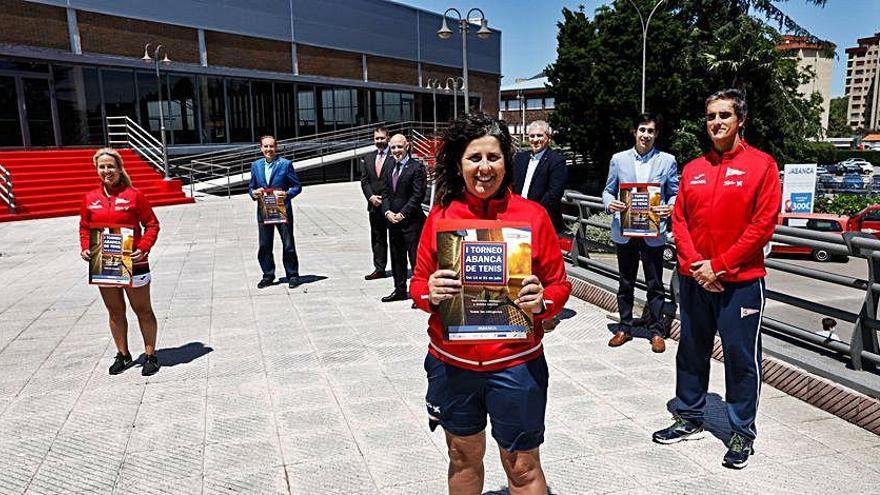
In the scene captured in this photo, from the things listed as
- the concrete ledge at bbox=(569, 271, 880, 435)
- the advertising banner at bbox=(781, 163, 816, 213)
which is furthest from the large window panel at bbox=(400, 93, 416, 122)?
the concrete ledge at bbox=(569, 271, 880, 435)

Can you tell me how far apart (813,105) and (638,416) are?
42626 millimetres

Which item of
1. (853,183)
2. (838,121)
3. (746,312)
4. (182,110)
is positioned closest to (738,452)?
(746,312)

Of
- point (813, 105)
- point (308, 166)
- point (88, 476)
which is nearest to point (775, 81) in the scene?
point (813, 105)

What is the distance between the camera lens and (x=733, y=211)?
333 cm

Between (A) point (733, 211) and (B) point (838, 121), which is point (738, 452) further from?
(B) point (838, 121)

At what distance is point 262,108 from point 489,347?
1242 inches

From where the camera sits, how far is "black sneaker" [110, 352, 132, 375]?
5062 millimetres

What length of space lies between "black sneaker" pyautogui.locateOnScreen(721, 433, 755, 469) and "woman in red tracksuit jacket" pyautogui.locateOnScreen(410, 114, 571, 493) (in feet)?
5.14

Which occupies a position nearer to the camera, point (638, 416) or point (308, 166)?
point (638, 416)

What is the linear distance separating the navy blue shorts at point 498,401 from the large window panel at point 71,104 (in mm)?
26981

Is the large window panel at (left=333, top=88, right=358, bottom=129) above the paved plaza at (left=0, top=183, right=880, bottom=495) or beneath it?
above

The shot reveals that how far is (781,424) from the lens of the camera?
3.84m

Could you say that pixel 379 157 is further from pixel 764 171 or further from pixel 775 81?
pixel 775 81

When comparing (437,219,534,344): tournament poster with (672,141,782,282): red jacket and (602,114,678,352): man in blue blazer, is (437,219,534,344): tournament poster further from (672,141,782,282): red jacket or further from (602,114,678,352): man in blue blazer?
(602,114,678,352): man in blue blazer
